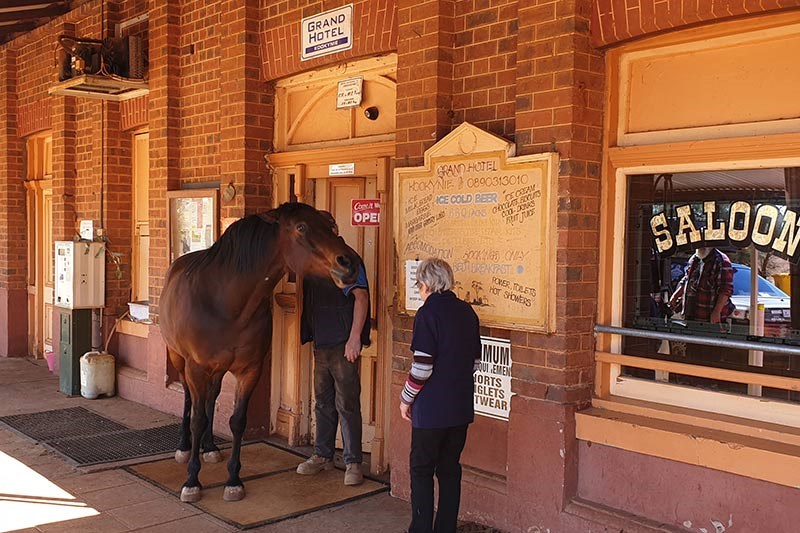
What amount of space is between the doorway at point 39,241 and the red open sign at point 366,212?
22.9 ft

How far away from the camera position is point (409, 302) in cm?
547

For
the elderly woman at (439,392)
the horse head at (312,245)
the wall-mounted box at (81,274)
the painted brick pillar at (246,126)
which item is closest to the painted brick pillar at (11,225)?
the wall-mounted box at (81,274)

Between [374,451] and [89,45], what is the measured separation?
5567 millimetres

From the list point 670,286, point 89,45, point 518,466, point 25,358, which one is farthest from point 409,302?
point 25,358

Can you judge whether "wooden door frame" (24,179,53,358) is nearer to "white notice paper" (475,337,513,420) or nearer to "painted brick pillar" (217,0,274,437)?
"painted brick pillar" (217,0,274,437)

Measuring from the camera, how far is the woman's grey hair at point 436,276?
4.32 metres

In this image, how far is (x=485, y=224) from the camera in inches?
195

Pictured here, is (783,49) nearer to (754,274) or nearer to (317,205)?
(754,274)

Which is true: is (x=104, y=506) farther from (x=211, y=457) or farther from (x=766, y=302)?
(x=766, y=302)

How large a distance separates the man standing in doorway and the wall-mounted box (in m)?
4.13

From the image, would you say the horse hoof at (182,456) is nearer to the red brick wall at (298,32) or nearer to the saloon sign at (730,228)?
the red brick wall at (298,32)

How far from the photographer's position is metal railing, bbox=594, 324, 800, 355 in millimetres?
3881

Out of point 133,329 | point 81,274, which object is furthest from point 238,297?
point 81,274

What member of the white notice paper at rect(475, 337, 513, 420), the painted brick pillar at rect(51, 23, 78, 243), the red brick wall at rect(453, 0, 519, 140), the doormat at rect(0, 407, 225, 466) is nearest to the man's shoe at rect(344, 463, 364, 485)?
the white notice paper at rect(475, 337, 513, 420)
